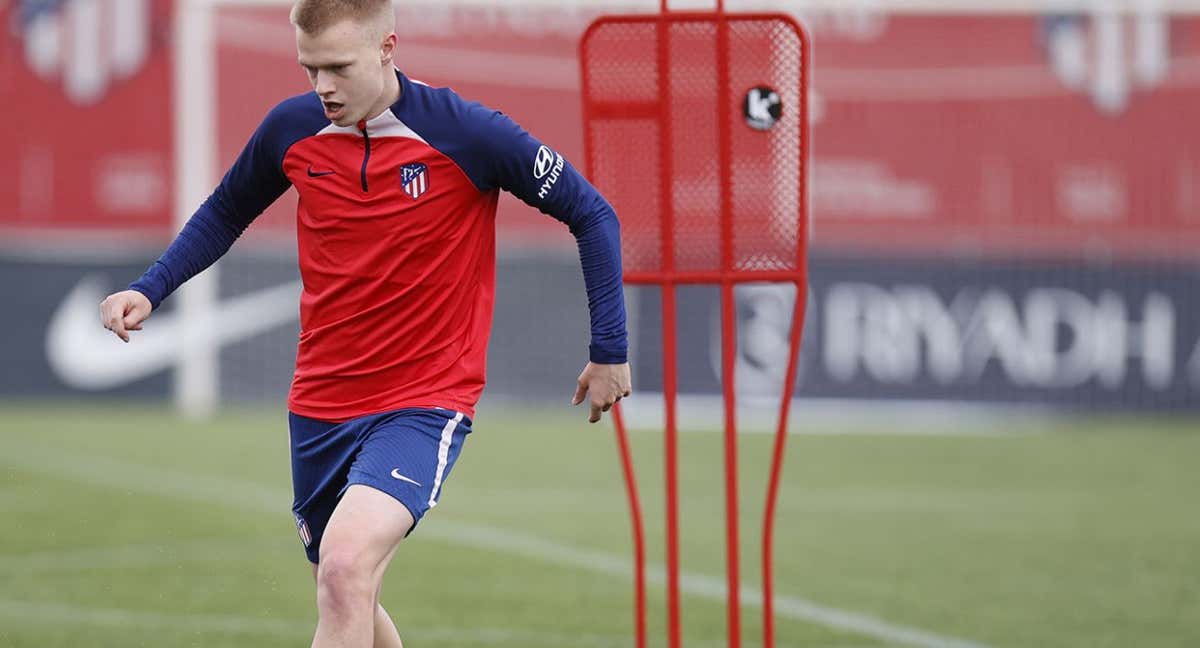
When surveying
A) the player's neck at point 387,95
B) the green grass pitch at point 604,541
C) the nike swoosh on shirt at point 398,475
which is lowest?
the green grass pitch at point 604,541

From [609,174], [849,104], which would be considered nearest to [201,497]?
[609,174]

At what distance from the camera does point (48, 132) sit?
16672 mm

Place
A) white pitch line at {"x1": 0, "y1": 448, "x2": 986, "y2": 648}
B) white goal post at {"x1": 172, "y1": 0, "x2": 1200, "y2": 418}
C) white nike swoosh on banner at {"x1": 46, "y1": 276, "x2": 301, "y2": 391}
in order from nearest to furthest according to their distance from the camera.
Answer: white pitch line at {"x1": 0, "y1": 448, "x2": 986, "y2": 648}, white nike swoosh on banner at {"x1": 46, "y1": 276, "x2": 301, "y2": 391}, white goal post at {"x1": 172, "y1": 0, "x2": 1200, "y2": 418}

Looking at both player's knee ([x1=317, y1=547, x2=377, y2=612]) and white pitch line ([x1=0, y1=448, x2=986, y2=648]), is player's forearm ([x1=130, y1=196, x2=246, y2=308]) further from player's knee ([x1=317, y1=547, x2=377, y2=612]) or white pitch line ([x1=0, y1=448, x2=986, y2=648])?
white pitch line ([x1=0, y1=448, x2=986, y2=648])

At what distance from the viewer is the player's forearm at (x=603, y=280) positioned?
4754mm

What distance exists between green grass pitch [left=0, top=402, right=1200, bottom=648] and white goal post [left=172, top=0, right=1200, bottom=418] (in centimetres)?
102

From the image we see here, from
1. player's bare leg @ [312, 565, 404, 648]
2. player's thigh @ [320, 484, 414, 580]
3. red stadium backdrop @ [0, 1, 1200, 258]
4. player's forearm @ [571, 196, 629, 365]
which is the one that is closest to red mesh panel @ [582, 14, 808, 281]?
player's forearm @ [571, 196, 629, 365]

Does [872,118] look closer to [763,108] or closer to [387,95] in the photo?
[763,108]

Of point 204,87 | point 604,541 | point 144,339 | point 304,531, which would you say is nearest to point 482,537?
point 604,541

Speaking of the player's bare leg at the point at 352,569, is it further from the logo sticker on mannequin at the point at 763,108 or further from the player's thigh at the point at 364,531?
the logo sticker on mannequin at the point at 763,108

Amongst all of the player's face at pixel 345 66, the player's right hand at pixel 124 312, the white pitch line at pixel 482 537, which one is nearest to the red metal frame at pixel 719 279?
the player's face at pixel 345 66

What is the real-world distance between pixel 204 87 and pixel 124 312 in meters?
12.5

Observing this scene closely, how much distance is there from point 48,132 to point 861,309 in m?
7.23

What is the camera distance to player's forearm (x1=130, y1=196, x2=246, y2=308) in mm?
5055
